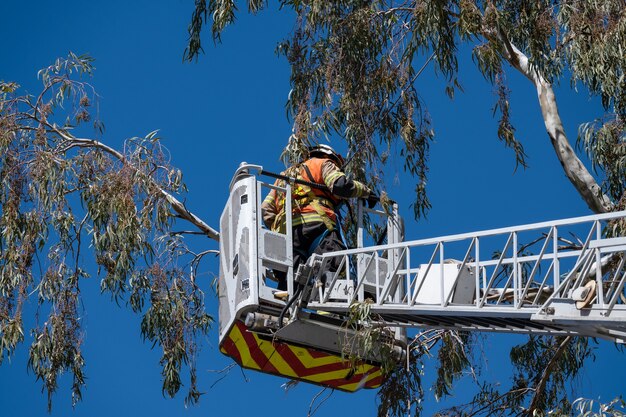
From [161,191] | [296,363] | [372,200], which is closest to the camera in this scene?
[372,200]

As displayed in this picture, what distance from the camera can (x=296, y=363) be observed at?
13500mm

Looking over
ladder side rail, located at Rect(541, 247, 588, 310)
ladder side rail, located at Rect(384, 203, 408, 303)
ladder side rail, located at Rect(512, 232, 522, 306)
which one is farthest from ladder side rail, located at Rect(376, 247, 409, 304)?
ladder side rail, located at Rect(541, 247, 588, 310)

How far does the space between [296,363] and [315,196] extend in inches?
52.8

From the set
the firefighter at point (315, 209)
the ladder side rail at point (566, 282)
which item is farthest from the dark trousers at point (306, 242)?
the ladder side rail at point (566, 282)

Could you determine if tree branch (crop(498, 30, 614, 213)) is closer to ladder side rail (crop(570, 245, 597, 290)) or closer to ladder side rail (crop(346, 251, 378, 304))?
ladder side rail (crop(346, 251, 378, 304))

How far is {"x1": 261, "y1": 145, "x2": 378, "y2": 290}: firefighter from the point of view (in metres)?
12.9

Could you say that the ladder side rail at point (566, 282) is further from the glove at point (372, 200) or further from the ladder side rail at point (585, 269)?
the glove at point (372, 200)

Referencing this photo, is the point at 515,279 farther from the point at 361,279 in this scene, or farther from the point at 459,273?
the point at 361,279

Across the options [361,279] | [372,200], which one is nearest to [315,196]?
[372,200]

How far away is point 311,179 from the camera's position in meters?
13.1

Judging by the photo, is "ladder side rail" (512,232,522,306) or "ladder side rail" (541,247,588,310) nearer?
"ladder side rail" (541,247,588,310)

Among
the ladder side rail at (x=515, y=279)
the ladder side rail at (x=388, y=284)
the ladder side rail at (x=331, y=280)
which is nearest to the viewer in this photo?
the ladder side rail at (x=515, y=279)

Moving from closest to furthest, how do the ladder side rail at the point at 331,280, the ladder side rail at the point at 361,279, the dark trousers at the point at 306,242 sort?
the ladder side rail at the point at 361,279
the ladder side rail at the point at 331,280
the dark trousers at the point at 306,242

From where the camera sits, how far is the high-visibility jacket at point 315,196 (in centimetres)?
1289
